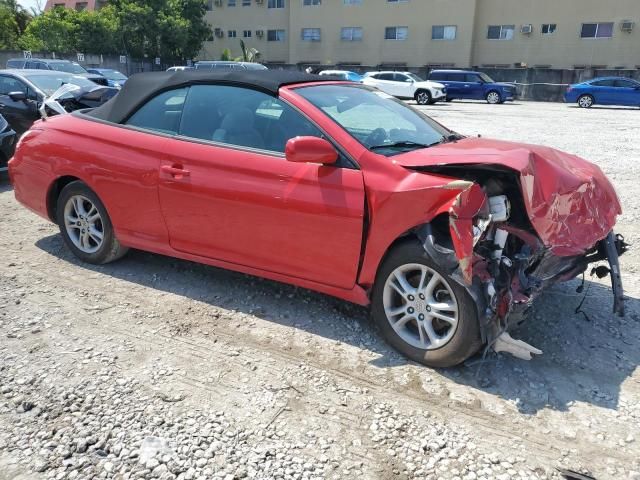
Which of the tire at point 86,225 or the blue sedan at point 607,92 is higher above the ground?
the blue sedan at point 607,92

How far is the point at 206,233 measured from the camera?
13.0ft

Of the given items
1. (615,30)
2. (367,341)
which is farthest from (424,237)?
(615,30)

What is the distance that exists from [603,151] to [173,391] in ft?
34.2

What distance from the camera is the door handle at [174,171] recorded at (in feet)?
12.9

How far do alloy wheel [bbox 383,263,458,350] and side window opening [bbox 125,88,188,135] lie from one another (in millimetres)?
2074

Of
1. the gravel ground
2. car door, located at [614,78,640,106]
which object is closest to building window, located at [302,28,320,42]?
car door, located at [614,78,640,106]

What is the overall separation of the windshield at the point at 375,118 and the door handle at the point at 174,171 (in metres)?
0.99

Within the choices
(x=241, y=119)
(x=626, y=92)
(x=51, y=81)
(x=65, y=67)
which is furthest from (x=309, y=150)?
(x=626, y=92)

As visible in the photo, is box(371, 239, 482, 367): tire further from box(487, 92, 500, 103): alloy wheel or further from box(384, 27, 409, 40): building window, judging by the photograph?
box(384, 27, 409, 40): building window

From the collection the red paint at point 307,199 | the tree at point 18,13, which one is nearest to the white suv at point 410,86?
the red paint at point 307,199

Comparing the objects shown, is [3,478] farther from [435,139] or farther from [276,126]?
[435,139]

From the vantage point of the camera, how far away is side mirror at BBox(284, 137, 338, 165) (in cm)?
331

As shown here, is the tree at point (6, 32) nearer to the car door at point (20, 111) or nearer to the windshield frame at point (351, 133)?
the car door at point (20, 111)

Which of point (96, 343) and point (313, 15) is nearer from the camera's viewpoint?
point (96, 343)
